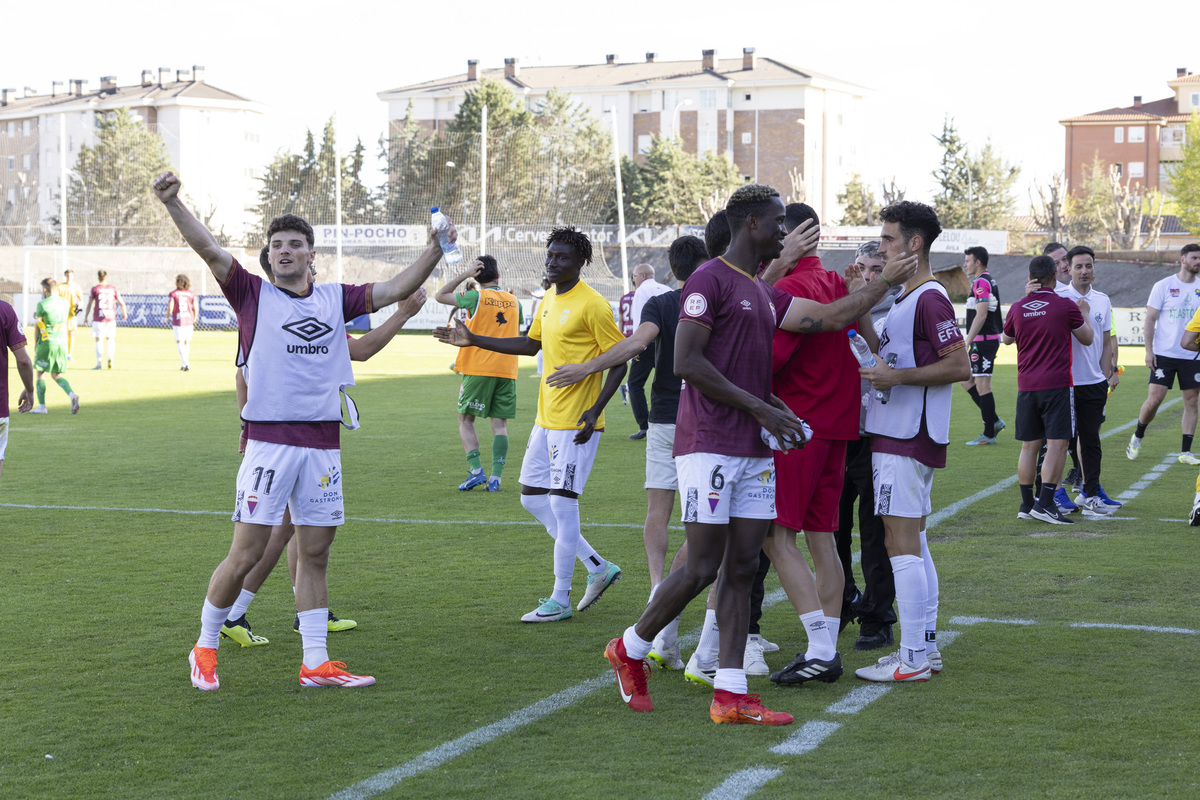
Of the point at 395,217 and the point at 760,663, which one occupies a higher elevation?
the point at 395,217

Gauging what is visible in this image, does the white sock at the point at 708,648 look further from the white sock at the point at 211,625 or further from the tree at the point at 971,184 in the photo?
the tree at the point at 971,184

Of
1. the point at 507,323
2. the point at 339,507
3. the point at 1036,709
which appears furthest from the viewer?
the point at 507,323

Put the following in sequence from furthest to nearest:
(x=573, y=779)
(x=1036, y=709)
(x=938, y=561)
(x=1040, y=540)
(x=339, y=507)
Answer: (x=1040, y=540) → (x=938, y=561) → (x=339, y=507) → (x=1036, y=709) → (x=573, y=779)

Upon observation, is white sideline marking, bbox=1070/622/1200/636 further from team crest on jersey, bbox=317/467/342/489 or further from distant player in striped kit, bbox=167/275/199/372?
distant player in striped kit, bbox=167/275/199/372

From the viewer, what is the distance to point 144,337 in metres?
37.3

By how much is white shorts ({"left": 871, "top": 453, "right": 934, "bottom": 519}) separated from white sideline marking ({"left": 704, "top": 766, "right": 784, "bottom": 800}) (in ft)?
4.89

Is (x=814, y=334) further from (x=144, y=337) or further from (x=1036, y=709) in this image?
(x=144, y=337)

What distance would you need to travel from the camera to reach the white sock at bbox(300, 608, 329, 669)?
5.18 m

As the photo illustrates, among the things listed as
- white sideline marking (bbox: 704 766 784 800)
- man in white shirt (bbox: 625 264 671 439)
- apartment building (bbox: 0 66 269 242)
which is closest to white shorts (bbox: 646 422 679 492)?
white sideline marking (bbox: 704 766 784 800)

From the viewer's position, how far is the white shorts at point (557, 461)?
635cm

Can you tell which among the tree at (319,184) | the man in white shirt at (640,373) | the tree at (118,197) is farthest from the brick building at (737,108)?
the man in white shirt at (640,373)

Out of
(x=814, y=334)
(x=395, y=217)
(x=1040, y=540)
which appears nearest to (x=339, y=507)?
(x=814, y=334)

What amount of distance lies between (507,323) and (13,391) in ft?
51.3

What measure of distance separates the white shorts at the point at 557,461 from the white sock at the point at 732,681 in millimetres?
1873
